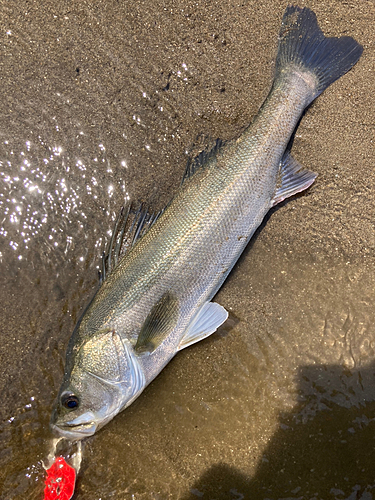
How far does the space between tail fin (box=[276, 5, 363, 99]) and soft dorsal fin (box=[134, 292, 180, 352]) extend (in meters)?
2.35

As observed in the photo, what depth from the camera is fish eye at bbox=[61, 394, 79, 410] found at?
8.93 ft

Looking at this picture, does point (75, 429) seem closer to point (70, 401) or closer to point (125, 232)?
point (70, 401)

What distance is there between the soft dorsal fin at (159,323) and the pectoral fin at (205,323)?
21 cm

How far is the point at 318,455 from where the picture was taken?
3061 mm

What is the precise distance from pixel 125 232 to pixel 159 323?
90 cm

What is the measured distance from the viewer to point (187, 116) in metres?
3.43

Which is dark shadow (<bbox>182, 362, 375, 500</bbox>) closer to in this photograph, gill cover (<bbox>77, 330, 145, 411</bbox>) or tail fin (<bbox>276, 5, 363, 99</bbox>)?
gill cover (<bbox>77, 330, 145, 411</bbox>)

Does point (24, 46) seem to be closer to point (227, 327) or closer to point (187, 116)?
point (187, 116)

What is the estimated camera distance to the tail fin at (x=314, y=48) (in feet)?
11.0

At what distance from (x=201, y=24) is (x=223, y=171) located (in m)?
1.60

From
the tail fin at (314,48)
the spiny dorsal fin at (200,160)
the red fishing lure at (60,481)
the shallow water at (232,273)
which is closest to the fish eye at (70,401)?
the shallow water at (232,273)

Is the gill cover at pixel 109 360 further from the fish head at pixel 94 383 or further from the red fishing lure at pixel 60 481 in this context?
the red fishing lure at pixel 60 481

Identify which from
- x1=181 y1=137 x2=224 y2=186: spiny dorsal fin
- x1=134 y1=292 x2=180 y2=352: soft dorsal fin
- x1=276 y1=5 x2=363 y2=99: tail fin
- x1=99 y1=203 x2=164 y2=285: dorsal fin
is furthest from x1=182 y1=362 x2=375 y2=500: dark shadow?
x1=276 y1=5 x2=363 y2=99: tail fin

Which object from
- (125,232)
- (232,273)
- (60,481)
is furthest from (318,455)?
(125,232)
